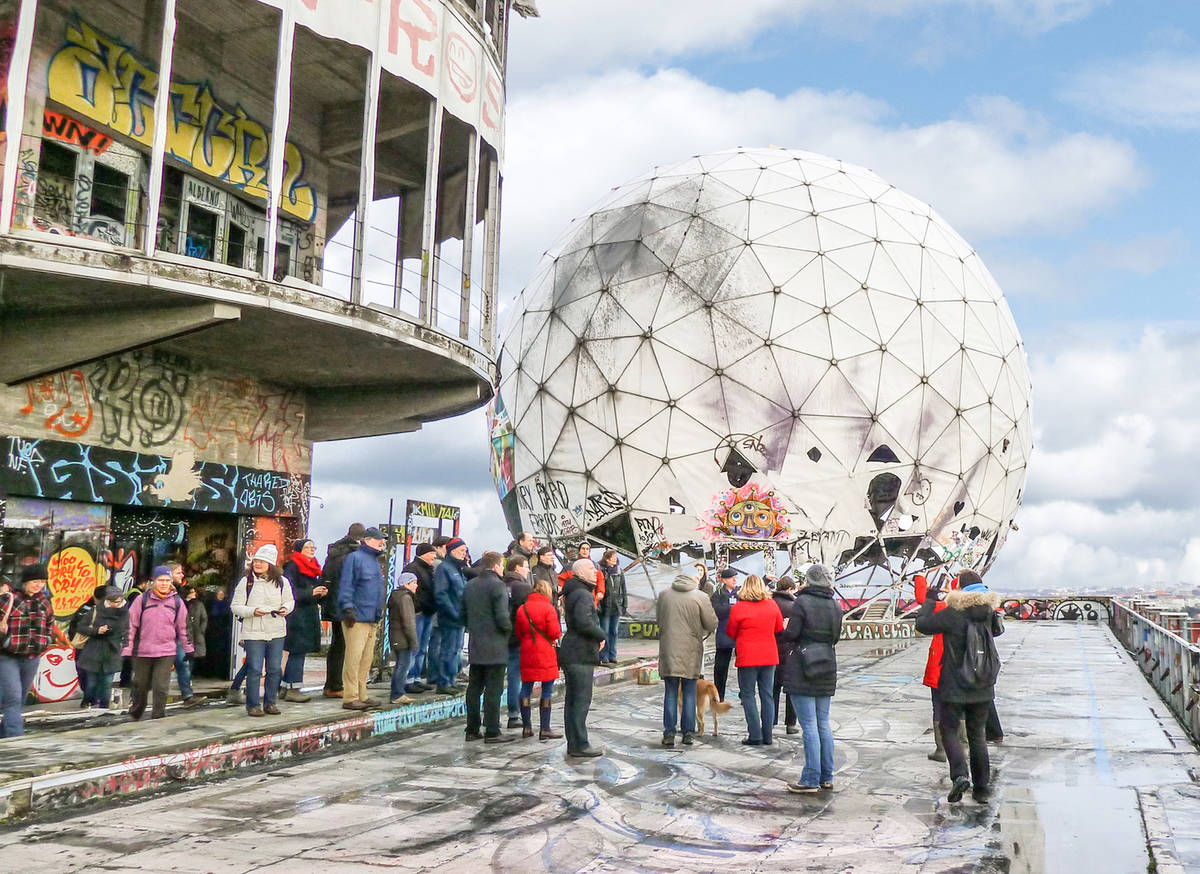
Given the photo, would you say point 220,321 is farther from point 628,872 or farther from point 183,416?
point 628,872

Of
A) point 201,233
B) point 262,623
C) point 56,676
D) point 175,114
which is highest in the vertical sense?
point 175,114

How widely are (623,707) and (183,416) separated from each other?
6545 mm

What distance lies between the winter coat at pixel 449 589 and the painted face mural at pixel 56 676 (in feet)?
13.1

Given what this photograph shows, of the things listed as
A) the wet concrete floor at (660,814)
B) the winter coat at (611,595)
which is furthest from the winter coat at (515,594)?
the winter coat at (611,595)

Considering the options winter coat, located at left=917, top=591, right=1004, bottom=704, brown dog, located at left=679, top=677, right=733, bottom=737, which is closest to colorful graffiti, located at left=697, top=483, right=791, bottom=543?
brown dog, located at left=679, top=677, right=733, bottom=737

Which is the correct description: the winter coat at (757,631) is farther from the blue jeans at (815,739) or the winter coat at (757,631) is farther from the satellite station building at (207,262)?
the satellite station building at (207,262)

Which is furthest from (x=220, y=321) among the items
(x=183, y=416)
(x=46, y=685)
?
(x=46, y=685)

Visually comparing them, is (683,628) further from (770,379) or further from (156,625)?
(770,379)

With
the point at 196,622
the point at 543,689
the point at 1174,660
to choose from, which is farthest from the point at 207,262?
the point at 1174,660

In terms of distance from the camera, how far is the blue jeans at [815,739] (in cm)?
747

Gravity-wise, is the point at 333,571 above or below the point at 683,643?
above

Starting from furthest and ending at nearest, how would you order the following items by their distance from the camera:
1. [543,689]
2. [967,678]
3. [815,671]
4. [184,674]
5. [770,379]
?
[770,379] → [184,674] → [543,689] → [815,671] → [967,678]

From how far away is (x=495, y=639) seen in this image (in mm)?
9344

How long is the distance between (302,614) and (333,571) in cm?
54
